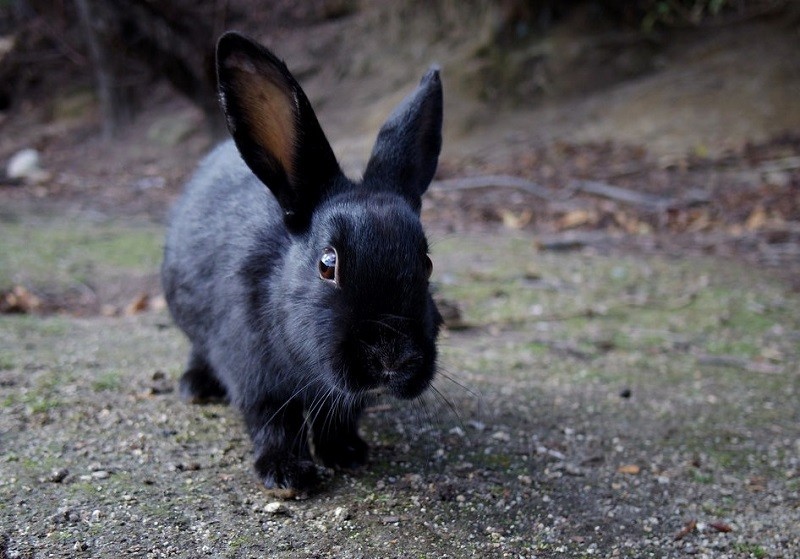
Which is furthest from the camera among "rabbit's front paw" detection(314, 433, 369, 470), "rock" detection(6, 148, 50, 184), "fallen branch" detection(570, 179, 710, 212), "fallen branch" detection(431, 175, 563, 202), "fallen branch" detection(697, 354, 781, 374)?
"rock" detection(6, 148, 50, 184)

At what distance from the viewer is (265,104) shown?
9.75 ft

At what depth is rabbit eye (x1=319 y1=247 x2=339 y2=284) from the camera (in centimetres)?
279

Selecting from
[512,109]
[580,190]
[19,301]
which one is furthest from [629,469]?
[512,109]

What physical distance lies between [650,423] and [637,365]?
3.54ft

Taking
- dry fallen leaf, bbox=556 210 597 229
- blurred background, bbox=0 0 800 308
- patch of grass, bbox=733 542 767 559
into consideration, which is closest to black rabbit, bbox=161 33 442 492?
patch of grass, bbox=733 542 767 559

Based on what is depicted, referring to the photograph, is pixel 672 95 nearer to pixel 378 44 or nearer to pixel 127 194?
pixel 378 44

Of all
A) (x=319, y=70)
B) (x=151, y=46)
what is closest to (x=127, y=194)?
(x=151, y=46)

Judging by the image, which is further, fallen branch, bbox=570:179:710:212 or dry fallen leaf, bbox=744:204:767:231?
fallen branch, bbox=570:179:710:212

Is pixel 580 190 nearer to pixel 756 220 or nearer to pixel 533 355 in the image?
pixel 756 220

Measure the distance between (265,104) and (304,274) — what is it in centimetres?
65

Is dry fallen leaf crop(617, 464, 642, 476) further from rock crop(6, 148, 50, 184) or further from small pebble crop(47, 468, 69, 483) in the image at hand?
rock crop(6, 148, 50, 184)

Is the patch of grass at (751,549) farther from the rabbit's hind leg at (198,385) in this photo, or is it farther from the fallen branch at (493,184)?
the fallen branch at (493,184)

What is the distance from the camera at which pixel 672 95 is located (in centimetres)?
1157

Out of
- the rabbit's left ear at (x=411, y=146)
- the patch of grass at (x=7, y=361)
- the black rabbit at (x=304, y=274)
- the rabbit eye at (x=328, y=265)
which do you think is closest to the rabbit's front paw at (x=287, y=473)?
the black rabbit at (x=304, y=274)
